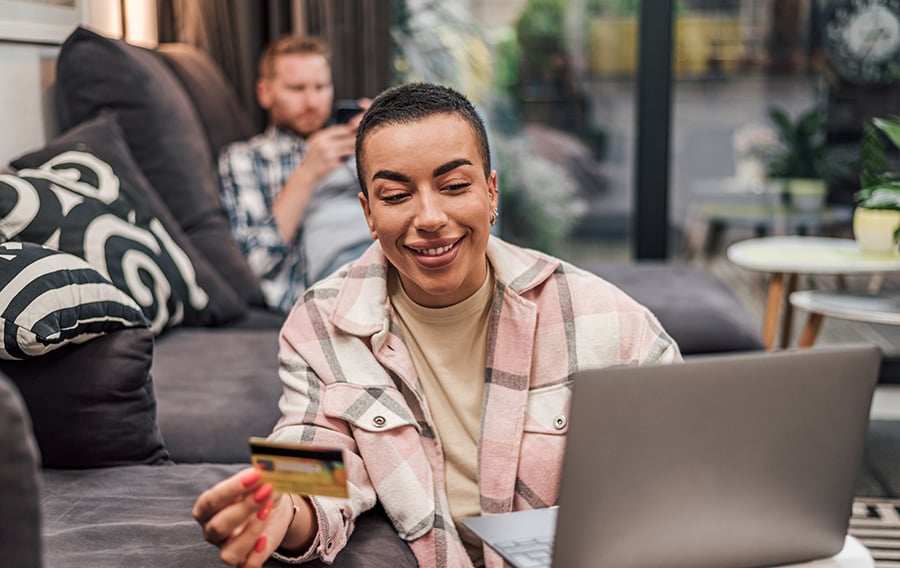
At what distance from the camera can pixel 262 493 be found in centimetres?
101

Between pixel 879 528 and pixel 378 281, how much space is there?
4.95 feet

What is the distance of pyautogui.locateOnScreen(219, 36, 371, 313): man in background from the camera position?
108 inches

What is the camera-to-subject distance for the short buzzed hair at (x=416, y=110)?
1320mm

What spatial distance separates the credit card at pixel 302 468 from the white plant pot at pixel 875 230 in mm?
2329

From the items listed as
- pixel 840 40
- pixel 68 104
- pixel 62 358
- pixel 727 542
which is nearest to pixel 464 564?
pixel 727 542

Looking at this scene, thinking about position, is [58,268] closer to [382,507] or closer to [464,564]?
[382,507]

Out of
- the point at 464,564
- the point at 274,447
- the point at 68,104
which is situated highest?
the point at 68,104

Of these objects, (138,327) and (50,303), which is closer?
(50,303)

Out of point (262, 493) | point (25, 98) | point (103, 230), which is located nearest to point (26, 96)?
point (25, 98)

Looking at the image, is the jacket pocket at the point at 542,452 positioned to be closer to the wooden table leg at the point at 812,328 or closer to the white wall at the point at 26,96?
the white wall at the point at 26,96

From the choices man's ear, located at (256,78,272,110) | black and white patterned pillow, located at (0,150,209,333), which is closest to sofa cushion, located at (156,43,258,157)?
man's ear, located at (256,78,272,110)

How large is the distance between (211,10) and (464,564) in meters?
2.60

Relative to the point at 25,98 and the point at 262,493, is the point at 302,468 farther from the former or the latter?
the point at 25,98

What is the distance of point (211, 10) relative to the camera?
3465 millimetres
